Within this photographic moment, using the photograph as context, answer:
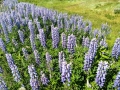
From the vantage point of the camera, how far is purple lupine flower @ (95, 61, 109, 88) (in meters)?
7.73

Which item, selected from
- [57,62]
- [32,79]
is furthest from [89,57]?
[32,79]

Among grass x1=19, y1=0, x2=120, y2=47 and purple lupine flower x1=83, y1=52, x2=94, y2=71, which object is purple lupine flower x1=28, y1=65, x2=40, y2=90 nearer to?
purple lupine flower x1=83, y1=52, x2=94, y2=71

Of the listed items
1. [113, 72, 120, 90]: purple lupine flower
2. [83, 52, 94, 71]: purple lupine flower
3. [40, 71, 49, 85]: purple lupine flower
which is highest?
[83, 52, 94, 71]: purple lupine flower

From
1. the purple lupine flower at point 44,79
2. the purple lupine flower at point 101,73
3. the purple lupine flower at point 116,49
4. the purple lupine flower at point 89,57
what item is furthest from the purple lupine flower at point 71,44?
the purple lupine flower at point 101,73

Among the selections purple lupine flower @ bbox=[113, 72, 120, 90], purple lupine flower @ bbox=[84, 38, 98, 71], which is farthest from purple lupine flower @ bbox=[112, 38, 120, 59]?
purple lupine flower @ bbox=[113, 72, 120, 90]

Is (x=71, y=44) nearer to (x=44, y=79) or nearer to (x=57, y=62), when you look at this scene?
(x=57, y=62)

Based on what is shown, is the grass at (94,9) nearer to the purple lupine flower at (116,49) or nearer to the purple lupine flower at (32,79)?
the purple lupine flower at (116,49)

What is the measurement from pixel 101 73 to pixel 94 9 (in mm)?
23718

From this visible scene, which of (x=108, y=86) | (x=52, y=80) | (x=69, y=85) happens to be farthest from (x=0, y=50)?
(x=108, y=86)

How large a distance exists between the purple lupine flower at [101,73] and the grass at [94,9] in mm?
11210

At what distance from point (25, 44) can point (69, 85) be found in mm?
5499

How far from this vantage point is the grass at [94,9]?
A: 23438mm

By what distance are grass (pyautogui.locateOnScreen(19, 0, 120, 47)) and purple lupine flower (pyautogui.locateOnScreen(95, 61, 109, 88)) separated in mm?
11210

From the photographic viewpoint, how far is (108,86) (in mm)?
8555
